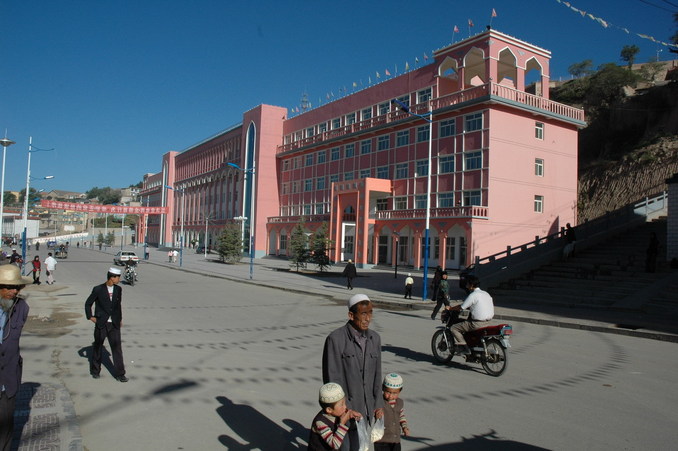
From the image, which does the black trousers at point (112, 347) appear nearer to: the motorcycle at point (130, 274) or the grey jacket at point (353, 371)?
the grey jacket at point (353, 371)

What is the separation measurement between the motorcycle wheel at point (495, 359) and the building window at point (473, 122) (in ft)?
104

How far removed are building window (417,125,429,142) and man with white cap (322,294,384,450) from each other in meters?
40.5

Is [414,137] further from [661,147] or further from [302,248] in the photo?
[661,147]

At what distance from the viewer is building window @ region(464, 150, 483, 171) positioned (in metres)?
37.8

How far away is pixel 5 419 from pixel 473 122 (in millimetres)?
37852

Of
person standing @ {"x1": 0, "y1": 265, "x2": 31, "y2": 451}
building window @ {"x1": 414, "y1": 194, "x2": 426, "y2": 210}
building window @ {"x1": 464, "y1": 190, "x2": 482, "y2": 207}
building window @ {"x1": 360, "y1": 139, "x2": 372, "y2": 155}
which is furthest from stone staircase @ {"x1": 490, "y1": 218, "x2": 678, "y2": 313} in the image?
building window @ {"x1": 360, "y1": 139, "x2": 372, "y2": 155}

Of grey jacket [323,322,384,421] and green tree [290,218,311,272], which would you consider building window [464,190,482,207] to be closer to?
green tree [290,218,311,272]

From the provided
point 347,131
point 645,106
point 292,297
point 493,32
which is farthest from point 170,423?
point 645,106

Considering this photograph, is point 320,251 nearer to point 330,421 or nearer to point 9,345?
point 9,345

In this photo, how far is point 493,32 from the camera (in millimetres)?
37906

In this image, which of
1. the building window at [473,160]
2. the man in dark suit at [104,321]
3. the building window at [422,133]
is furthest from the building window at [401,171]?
the man in dark suit at [104,321]

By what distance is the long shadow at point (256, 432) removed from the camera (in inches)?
198

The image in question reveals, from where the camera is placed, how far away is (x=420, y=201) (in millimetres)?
43062

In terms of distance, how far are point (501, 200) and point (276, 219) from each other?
103 feet
